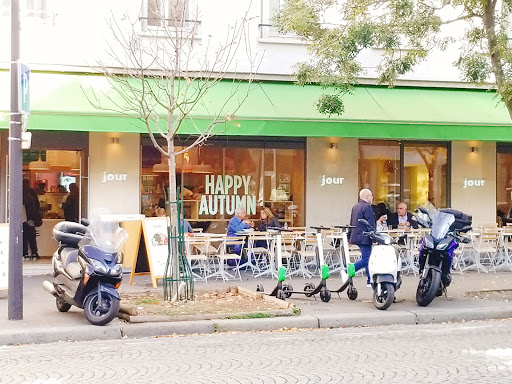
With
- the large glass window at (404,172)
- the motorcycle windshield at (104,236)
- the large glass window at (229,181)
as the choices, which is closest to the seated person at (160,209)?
the large glass window at (229,181)

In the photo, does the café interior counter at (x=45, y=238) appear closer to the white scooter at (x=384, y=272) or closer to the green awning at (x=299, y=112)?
the green awning at (x=299, y=112)

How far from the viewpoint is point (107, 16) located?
53.4ft

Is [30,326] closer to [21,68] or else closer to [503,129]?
[21,68]

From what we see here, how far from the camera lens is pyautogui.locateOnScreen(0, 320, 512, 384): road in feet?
24.3

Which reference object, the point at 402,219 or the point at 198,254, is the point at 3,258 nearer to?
the point at 198,254

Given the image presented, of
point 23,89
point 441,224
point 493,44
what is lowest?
point 441,224

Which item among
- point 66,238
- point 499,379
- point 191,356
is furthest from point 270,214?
point 499,379

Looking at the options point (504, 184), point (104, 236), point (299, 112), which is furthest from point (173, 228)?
point (504, 184)

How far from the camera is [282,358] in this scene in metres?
8.34

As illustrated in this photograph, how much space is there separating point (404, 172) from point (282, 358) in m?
11.2

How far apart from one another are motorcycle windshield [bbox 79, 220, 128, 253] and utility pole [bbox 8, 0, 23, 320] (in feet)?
2.80

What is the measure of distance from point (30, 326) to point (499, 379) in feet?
19.0

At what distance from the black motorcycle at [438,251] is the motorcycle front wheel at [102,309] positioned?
4659 millimetres

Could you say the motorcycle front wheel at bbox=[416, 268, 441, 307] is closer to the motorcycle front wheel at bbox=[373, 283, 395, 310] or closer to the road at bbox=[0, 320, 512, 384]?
the motorcycle front wheel at bbox=[373, 283, 395, 310]
